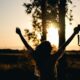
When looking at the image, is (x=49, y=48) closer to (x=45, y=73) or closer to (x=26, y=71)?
(x=45, y=73)

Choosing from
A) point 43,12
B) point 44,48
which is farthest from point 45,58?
point 43,12

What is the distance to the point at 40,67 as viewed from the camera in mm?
6324

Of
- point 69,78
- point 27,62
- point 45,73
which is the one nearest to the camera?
point 45,73

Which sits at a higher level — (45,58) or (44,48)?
(44,48)

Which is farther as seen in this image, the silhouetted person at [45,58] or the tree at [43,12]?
the tree at [43,12]

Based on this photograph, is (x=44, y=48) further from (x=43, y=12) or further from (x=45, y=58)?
(x=43, y=12)

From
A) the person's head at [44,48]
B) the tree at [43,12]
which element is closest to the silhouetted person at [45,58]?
the person's head at [44,48]

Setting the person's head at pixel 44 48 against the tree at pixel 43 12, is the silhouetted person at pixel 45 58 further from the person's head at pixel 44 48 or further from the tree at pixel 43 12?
the tree at pixel 43 12

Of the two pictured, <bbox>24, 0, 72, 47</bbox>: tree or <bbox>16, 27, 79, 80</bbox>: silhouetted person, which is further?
<bbox>24, 0, 72, 47</bbox>: tree

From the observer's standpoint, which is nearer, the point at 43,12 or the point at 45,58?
the point at 45,58

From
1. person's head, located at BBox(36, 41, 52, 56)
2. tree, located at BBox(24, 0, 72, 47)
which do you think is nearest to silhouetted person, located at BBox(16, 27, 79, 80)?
person's head, located at BBox(36, 41, 52, 56)

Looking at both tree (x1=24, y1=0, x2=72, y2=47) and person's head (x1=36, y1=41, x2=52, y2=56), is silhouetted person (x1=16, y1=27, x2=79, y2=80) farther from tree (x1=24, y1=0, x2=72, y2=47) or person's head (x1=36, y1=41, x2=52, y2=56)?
tree (x1=24, y1=0, x2=72, y2=47)

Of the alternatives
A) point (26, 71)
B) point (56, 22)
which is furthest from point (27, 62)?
point (56, 22)

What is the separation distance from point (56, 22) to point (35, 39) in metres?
2.40
